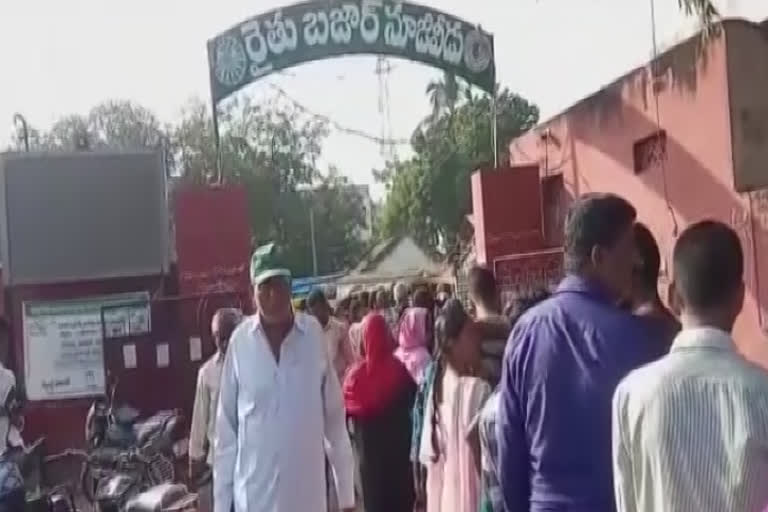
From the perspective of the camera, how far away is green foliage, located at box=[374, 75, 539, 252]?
55594 mm

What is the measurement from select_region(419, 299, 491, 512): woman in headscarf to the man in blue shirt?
2.86 metres

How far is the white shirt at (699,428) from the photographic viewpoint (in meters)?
3.76

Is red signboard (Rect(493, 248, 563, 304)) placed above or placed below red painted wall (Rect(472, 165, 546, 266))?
below

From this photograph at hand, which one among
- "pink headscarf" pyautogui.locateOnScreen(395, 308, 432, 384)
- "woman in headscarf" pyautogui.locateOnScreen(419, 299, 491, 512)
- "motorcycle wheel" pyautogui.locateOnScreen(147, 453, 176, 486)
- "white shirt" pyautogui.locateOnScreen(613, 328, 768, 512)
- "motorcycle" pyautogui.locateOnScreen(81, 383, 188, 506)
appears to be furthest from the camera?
"motorcycle wheel" pyautogui.locateOnScreen(147, 453, 176, 486)

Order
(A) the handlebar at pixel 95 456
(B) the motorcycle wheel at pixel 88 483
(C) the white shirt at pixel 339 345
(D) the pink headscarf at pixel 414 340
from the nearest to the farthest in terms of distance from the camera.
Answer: (D) the pink headscarf at pixel 414 340
(A) the handlebar at pixel 95 456
(B) the motorcycle wheel at pixel 88 483
(C) the white shirt at pixel 339 345

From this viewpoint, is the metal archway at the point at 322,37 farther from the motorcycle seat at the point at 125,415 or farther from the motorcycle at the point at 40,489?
the motorcycle at the point at 40,489

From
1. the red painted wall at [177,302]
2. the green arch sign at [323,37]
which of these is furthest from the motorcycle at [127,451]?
the green arch sign at [323,37]

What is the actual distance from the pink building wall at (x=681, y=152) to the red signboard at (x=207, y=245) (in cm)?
394

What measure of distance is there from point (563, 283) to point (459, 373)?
3046 millimetres

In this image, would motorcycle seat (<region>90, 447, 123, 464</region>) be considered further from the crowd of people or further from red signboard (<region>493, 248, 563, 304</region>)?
the crowd of people

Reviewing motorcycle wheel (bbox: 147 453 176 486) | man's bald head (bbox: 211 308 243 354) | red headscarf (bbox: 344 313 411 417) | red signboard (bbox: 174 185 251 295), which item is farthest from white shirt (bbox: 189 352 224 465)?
red signboard (bbox: 174 185 251 295)

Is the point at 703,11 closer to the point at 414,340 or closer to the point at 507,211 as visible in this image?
the point at 414,340

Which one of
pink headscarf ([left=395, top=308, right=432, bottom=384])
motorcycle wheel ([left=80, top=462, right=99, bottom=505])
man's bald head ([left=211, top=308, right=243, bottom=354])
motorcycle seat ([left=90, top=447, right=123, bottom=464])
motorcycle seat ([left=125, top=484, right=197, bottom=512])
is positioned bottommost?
motorcycle wheel ([left=80, top=462, right=99, bottom=505])

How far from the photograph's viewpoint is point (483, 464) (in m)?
7.30
